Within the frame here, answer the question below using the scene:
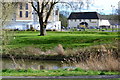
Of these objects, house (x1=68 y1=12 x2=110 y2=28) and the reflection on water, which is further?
house (x1=68 y1=12 x2=110 y2=28)

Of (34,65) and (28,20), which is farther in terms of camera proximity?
(28,20)

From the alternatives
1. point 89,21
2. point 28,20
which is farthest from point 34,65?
point 89,21

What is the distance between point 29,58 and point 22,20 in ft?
170

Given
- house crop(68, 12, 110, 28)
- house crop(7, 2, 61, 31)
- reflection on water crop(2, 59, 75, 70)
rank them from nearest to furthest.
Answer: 1. reflection on water crop(2, 59, 75, 70)
2. house crop(7, 2, 61, 31)
3. house crop(68, 12, 110, 28)

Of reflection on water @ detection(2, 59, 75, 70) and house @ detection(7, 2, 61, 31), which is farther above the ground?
house @ detection(7, 2, 61, 31)

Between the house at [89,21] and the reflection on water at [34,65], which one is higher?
the house at [89,21]

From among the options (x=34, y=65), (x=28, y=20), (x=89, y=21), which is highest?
(x=28, y=20)

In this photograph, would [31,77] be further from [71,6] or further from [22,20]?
[22,20]

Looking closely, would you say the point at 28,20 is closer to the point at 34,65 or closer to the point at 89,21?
the point at 89,21

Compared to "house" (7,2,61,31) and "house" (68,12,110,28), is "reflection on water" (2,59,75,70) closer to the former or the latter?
"house" (7,2,61,31)

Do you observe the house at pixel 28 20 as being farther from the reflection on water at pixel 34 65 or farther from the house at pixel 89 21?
the reflection on water at pixel 34 65

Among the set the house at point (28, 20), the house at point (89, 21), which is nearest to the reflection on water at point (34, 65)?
the house at point (28, 20)

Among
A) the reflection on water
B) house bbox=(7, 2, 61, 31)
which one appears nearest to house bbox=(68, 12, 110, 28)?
house bbox=(7, 2, 61, 31)

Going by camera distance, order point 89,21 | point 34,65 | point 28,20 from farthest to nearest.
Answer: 1. point 89,21
2. point 28,20
3. point 34,65
